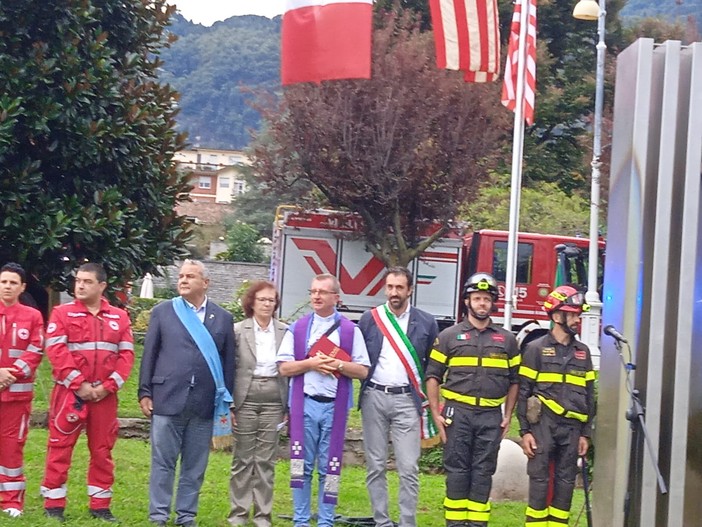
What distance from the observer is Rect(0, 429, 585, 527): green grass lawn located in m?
9.13

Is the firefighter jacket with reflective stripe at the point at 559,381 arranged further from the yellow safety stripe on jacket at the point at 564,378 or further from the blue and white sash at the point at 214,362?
the blue and white sash at the point at 214,362

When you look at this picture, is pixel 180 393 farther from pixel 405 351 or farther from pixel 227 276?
pixel 227 276

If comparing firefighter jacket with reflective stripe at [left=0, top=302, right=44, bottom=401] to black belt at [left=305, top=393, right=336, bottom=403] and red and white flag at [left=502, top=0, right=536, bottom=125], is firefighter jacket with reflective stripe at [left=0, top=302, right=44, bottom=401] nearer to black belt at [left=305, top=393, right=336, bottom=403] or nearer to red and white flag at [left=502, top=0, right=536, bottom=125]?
black belt at [left=305, top=393, right=336, bottom=403]

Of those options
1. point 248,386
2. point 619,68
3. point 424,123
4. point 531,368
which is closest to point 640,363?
point 531,368

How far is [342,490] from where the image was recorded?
1129 centimetres

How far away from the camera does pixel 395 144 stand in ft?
82.8

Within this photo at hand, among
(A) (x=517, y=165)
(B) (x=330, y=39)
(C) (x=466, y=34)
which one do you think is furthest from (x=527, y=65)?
(B) (x=330, y=39)

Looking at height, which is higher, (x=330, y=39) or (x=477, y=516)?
(x=330, y=39)

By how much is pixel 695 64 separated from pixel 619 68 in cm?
77

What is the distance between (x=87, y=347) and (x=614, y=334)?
12.8 feet

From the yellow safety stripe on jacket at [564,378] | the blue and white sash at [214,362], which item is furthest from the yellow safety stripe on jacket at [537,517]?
the blue and white sash at [214,362]

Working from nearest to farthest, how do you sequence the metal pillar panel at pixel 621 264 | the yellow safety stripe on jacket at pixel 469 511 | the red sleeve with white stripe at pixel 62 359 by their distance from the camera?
1. the metal pillar panel at pixel 621 264
2. the red sleeve with white stripe at pixel 62 359
3. the yellow safety stripe on jacket at pixel 469 511

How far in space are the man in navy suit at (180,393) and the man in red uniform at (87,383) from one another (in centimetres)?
25

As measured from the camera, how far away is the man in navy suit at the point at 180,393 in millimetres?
8844
